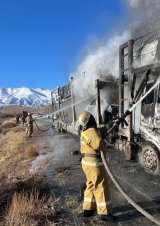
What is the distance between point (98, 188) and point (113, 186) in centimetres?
207

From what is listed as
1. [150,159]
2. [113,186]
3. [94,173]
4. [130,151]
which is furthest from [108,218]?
[130,151]

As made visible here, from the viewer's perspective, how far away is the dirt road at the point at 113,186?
588 cm

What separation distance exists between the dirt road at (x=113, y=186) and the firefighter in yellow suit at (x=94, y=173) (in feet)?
0.64

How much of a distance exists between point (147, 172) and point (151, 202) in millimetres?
2258

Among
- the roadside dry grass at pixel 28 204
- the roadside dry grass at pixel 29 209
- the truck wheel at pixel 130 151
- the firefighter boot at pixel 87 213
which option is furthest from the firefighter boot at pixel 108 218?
the truck wheel at pixel 130 151

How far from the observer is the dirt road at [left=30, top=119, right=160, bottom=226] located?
588cm

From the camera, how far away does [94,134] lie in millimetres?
5676

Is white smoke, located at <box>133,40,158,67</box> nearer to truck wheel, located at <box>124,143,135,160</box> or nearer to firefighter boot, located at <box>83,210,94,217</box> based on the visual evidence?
truck wheel, located at <box>124,143,135,160</box>

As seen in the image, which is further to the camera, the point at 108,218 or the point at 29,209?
the point at 29,209

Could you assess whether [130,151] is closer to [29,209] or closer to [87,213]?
[87,213]

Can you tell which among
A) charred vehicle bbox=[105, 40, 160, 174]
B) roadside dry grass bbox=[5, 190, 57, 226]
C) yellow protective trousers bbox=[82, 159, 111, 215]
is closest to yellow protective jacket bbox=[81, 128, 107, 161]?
yellow protective trousers bbox=[82, 159, 111, 215]

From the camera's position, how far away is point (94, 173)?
566 cm

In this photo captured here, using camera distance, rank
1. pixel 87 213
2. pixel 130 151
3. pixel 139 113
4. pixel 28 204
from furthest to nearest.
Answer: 1. pixel 130 151
2. pixel 139 113
3. pixel 28 204
4. pixel 87 213

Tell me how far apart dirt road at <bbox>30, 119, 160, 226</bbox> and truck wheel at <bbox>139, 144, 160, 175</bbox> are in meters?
0.16
